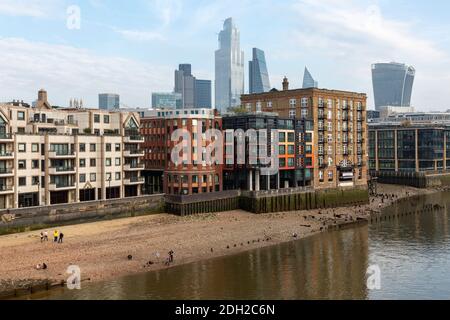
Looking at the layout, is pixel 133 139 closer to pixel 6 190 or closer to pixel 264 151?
pixel 264 151

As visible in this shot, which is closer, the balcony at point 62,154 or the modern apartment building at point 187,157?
the balcony at point 62,154

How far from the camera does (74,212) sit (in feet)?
304

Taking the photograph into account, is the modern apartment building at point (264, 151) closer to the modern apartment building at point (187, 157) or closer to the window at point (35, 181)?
the modern apartment building at point (187, 157)

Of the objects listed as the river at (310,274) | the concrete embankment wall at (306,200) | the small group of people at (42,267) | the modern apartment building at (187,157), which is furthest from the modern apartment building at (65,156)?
the river at (310,274)

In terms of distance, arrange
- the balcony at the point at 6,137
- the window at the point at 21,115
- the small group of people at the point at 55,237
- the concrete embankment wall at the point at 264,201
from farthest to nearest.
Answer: the concrete embankment wall at the point at 264,201 → the window at the point at 21,115 → the balcony at the point at 6,137 → the small group of people at the point at 55,237

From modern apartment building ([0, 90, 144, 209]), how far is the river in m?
38.6

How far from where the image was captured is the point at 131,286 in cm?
6094

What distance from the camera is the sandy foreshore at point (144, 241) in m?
66.3

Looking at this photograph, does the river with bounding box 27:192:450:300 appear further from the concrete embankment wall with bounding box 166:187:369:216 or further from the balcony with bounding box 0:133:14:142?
the balcony with bounding box 0:133:14:142

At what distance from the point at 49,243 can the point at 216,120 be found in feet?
182

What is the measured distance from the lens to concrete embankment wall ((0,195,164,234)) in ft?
276

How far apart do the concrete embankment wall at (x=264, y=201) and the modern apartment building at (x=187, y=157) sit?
272 inches

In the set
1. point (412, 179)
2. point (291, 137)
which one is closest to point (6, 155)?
point (291, 137)
